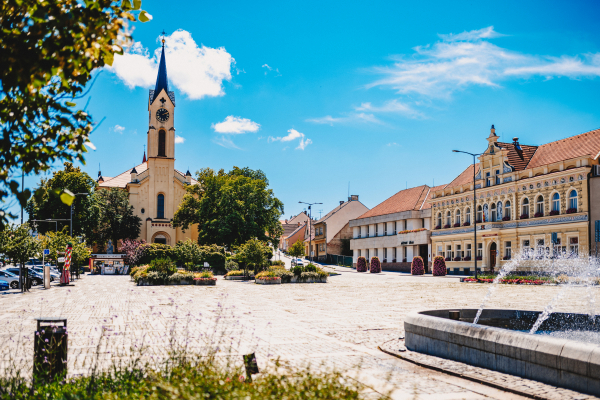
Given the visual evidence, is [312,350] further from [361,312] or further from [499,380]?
[361,312]

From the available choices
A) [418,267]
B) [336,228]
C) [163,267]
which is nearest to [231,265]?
[163,267]

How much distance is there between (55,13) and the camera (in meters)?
4.11

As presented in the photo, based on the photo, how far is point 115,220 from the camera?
247ft

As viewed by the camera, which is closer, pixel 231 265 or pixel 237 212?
pixel 231 265

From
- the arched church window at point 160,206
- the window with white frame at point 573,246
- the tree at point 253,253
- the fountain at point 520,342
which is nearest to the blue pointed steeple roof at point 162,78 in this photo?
the arched church window at point 160,206

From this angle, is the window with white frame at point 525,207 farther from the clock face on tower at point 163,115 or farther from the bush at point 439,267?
the clock face on tower at point 163,115

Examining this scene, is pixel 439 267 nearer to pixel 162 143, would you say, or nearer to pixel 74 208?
pixel 74 208

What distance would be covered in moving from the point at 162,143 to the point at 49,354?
252 ft

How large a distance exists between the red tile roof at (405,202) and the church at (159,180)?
97.5 feet

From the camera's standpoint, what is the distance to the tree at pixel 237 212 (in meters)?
59.5

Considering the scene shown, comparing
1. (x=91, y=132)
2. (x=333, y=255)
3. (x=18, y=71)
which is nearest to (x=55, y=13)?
(x=18, y=71)

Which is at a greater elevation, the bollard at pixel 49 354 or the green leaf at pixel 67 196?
the green leaf at pixel 67 196

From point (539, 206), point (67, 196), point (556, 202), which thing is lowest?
point (67, 196)

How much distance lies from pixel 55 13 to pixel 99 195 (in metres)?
74.9
